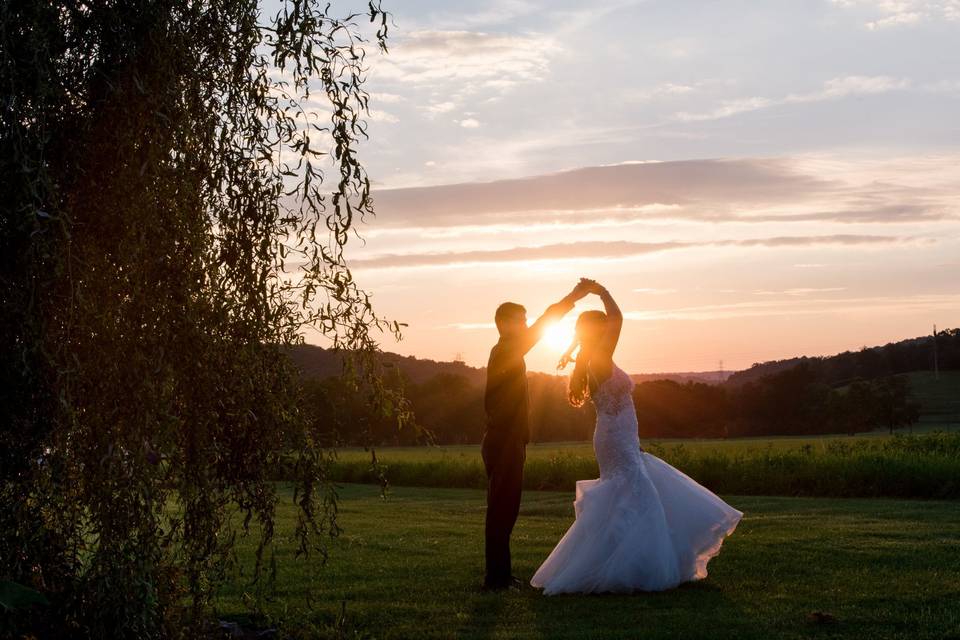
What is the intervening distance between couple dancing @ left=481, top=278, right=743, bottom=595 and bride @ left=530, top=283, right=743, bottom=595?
1 centimetres

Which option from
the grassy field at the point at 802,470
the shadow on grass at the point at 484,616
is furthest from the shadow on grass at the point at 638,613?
the grassy field at the point at 802,470

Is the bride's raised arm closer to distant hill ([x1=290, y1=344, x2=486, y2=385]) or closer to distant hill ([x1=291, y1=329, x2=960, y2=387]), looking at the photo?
distant hill ([x1=290, y1=344, x2=486, y2=385])

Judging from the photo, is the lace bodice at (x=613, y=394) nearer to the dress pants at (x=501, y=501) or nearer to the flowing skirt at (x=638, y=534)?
the flowing skirt at (x=638, y=534)

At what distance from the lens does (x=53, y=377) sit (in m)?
6.36

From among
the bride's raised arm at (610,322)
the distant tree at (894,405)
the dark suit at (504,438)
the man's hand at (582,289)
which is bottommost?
the distant tree at (894,405)

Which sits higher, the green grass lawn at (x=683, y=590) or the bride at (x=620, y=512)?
the bride at (x=620, y=512)

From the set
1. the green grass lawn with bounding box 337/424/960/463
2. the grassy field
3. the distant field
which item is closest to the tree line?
the green grass lawn with bounding box 337/424/960/463

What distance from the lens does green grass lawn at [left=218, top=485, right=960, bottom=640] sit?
9.21 m

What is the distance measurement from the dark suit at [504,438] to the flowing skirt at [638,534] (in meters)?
0.50

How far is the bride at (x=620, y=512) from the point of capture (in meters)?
11.0

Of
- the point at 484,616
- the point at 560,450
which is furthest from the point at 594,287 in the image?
the point at 560,450

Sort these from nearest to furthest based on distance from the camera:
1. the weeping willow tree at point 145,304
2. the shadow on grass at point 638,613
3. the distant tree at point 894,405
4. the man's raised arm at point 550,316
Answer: the weeping willow tree at point 145,304 < the shadow on grass at point 638,613 < the man's raised arm at point 550,316 < the distant tree at point 894,405

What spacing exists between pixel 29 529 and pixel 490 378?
572 centimetres

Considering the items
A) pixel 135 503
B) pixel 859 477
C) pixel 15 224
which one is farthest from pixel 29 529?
pixel 859 477
